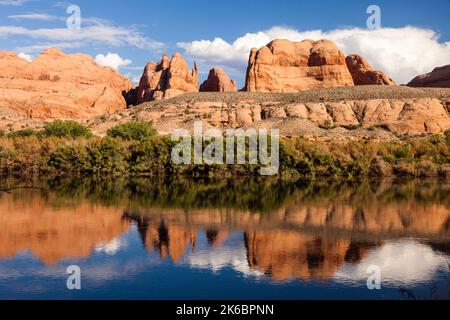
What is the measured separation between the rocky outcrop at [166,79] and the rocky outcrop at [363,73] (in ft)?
111

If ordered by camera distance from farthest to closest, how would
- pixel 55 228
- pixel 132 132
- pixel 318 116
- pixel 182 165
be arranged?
1. pixel 318 116
2. pixel 132 132
3. pixel 182 165
4. pixel 55 228

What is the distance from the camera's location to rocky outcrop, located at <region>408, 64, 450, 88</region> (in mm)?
96688

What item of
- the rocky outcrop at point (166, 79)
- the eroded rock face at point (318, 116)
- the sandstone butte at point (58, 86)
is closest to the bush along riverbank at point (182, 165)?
the eroded rock face at point (318, 116)

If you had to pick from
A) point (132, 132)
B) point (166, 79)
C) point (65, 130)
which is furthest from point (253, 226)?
point (166, 79)

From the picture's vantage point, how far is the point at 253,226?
78.6 feet

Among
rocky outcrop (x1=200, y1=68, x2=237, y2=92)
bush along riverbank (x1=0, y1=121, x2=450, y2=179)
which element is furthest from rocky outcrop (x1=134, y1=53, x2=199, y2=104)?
bush along riverbank (x1=0, y1=121, x2=450, y2=179)

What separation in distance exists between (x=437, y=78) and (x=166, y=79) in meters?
54.4

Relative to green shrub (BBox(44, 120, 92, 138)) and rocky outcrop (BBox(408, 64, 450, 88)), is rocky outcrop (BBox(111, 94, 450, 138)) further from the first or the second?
rocky outcrop (BBox(408, 64, 450, 88))

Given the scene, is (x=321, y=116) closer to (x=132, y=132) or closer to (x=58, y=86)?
(x=132, y=132)

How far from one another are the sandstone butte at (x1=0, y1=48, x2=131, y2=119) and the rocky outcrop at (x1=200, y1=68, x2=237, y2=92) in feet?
65.7

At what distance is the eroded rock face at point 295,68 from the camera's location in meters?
89.4

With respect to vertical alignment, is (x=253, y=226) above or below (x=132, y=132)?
below

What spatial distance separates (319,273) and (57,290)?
7.68 m
